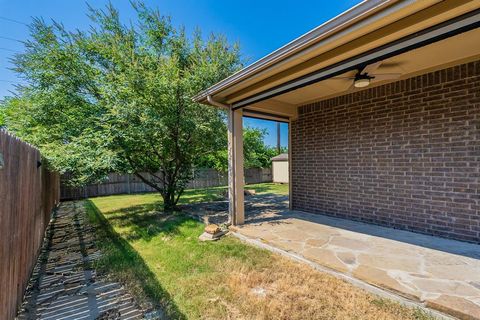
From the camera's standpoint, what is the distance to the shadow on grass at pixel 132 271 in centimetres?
243

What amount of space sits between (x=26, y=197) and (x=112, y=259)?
150 cm

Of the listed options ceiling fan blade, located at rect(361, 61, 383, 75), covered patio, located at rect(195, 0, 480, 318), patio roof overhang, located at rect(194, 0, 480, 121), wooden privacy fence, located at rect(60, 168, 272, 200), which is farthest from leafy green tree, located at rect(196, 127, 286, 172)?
ceiling fan blade, located at rect(361, 61, 383, 75)

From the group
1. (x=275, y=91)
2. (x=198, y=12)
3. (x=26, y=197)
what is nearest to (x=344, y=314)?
(x=275, y=91)

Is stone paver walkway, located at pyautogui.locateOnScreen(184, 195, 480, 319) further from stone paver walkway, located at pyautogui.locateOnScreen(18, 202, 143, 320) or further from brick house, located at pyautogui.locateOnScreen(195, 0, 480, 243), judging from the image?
stone paver walkway, located at pyautogui.locateOnScreen(18, 202, 143, 320)

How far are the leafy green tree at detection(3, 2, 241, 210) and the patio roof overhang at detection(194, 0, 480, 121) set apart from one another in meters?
1.38

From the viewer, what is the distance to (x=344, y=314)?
210cm

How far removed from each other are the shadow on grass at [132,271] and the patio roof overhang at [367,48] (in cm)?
323

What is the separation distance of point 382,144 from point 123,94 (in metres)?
5.92

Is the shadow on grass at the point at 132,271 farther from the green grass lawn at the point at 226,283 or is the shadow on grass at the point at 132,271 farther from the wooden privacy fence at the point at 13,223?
the wooden privacy fence at the point at 13,223

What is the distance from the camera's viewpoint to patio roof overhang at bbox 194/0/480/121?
6.98 feet

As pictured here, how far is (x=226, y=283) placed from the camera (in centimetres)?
273

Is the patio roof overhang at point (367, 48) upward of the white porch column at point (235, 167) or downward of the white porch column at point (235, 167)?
upward

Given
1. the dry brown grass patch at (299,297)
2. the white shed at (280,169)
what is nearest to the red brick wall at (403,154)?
the dry brown grass patch at (299,297)

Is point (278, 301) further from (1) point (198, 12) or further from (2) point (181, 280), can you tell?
(1) point (198, 12)
